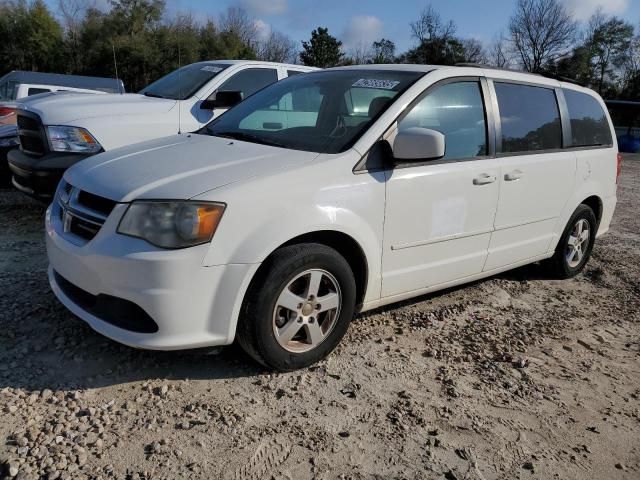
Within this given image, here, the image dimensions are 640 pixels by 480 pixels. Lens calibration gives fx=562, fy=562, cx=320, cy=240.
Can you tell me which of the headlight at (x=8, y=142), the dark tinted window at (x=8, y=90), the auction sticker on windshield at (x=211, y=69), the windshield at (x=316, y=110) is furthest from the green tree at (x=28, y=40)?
the windshield at (x=316, y=110)

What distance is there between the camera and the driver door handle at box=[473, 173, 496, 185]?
12.3ft

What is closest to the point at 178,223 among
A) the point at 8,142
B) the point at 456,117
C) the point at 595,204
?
the point at 456,117

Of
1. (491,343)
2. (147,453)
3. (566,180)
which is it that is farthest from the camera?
(566,180)

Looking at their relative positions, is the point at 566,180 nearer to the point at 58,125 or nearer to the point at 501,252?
the point at 501,252

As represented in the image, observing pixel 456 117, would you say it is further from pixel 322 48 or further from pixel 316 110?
pixel 322 48

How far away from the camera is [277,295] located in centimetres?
287

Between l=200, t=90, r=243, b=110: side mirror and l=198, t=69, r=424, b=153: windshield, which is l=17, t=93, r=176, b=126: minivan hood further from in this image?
l=198, t=69, r=424, b=153: windshield

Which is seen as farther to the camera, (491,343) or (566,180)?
(566,180)

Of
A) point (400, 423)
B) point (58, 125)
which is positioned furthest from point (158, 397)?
point (58, 125)

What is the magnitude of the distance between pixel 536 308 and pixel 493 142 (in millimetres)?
1404

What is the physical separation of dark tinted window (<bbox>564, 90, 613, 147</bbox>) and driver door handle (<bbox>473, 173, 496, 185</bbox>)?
51.8 inches

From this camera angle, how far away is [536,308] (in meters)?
4.43

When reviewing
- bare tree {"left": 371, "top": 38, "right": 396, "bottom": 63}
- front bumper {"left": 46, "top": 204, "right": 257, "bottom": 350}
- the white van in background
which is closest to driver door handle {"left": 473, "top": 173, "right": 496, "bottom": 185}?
front bumper {"left": 46, "top": 204, "right": 257, "bottom": 350}

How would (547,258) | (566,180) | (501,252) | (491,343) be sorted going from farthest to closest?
(547,258) < (566,180) < (501,252) < (491,343)
